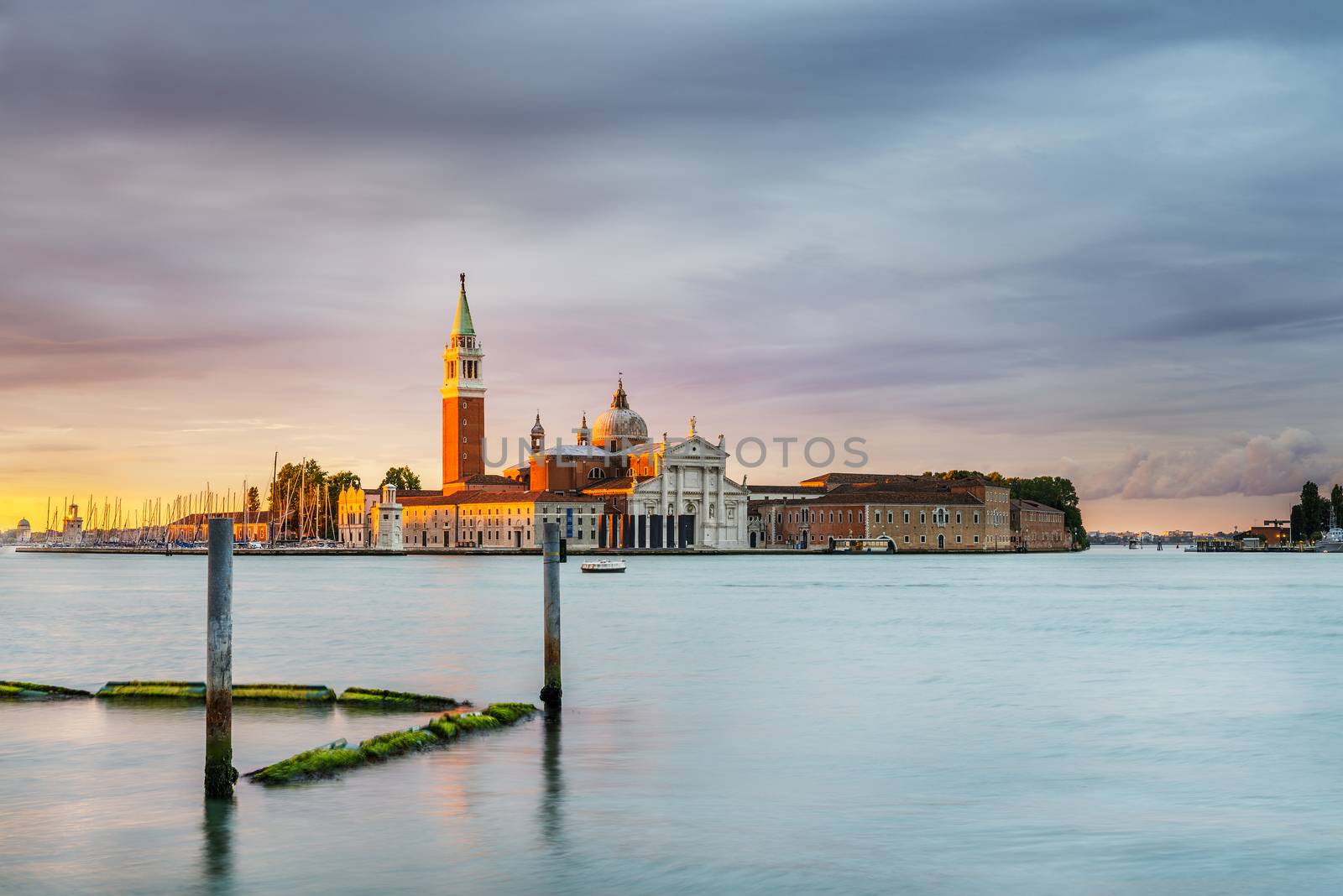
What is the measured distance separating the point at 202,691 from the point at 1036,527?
450ft

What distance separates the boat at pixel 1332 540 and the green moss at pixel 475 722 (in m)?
153

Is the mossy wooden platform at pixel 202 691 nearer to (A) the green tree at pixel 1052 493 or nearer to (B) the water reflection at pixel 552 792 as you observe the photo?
(B) the water reflection at pixel 552 792

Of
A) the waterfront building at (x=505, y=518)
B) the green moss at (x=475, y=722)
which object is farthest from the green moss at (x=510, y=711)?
the waterfront building at (x=505, y=518)

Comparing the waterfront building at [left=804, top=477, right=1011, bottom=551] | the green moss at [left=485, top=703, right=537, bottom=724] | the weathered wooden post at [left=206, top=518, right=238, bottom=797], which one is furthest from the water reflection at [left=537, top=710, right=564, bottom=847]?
the waterfront building at [left=804, top=477, right=1011, bottom=551]

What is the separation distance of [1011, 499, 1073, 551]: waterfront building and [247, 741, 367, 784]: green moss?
134930 mm

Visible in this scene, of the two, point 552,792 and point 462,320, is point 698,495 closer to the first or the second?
point 462,320

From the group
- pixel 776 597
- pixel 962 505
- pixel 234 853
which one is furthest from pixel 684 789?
pixel 962 505

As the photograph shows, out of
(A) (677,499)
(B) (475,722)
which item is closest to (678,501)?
(A) (677,499)

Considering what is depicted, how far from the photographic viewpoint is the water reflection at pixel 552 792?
36.3ft

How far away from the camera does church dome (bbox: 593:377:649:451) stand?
448 ft

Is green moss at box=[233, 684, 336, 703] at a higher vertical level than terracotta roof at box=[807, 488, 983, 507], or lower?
lower

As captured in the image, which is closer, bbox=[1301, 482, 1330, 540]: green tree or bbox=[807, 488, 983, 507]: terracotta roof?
bbox=[807, 488, 983, 507]: terracotta roof

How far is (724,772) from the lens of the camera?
45.2ft

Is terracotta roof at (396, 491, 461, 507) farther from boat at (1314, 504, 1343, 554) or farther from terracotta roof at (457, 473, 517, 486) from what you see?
boat at (1314, 504, 1343, 554)
